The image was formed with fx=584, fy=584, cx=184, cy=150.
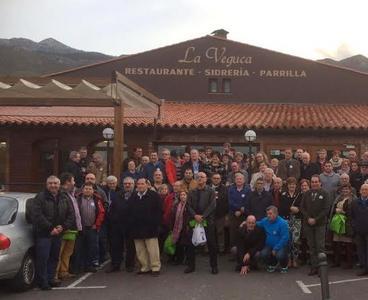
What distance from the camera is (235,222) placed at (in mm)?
11102

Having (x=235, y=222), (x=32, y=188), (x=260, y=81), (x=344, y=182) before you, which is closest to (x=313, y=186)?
(x=344, y=182)

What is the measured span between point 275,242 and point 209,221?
1.19 meters

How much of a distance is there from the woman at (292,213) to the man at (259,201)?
1.00 ft

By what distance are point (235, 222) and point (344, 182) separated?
215cm

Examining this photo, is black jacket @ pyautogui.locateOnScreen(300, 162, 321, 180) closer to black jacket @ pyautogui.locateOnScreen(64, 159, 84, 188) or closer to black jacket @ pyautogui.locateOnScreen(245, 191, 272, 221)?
black jacket @ pyautogui.locateOnScreen(245, 191, 272, 221)

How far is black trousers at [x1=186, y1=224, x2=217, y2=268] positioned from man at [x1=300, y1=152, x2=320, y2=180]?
2788 mm

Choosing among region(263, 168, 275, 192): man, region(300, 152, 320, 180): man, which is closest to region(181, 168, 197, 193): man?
region(263, 168, 275, 192): man

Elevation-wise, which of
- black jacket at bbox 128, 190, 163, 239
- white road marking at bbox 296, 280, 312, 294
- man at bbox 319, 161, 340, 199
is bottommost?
white road marking at bbox 296, 280, 312, 294

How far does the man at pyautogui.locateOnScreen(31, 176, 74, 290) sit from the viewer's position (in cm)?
872

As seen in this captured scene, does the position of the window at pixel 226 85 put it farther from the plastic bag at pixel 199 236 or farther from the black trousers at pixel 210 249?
the plastic bag at pixel 199 236

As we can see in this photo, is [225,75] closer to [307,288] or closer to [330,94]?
[330,94]

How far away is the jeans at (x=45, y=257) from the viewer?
8766 mm

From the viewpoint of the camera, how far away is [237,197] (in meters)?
11.0

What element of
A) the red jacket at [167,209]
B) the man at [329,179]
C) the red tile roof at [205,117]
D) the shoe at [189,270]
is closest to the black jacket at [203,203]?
the red jacket at [167,209]
